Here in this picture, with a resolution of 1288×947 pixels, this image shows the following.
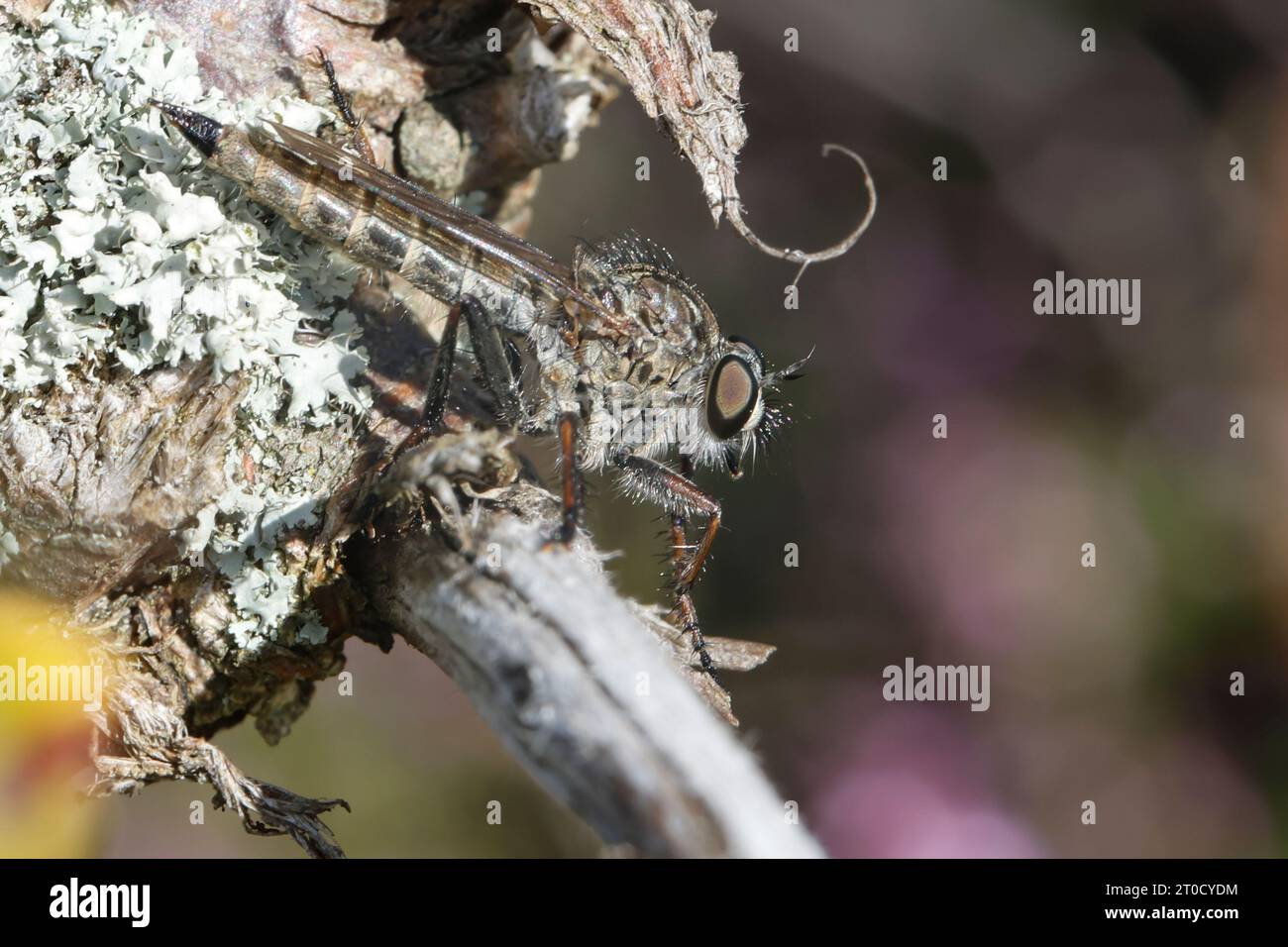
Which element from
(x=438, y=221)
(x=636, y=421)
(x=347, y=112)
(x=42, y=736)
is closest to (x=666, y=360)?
(x=636, y=421)

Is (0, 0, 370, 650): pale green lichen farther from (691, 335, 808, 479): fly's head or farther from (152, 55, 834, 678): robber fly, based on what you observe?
(691, 335, 808, 479): fly's head

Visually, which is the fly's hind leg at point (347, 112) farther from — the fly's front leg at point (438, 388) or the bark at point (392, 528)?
the fly's front leg at point (438, 388)

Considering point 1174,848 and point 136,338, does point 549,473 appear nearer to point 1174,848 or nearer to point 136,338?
point 136,338

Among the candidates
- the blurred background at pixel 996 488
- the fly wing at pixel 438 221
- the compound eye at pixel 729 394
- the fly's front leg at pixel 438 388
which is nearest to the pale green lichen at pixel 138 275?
the fly's front leg at pixel 438 388

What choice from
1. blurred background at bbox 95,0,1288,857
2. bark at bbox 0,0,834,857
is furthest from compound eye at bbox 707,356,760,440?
blurred background at bbox 95,0,1288,857

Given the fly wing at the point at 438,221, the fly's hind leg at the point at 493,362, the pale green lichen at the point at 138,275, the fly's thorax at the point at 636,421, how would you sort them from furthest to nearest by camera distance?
the fly's thorax at the point at 636,421, the fly's hind leg at the point at 493,362, the fly wing at the point at 438,221, the pale green lichen at the point at 138,275

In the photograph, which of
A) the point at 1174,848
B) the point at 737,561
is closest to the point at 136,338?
the point at 737,561

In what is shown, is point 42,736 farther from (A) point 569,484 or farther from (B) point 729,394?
(B) point 729,394
